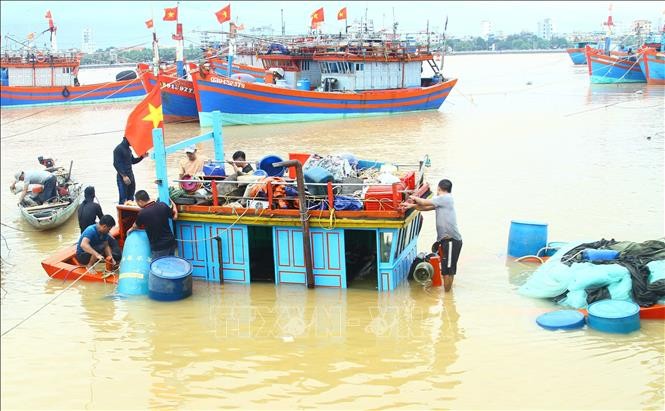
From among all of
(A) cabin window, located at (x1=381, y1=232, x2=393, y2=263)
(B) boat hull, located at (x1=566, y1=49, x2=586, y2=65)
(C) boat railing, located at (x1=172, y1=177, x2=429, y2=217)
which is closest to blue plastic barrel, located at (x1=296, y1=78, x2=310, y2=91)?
(C) boat railing, located at (x1=172, y1=177, x2=429, y2=217)

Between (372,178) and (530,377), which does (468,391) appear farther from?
(372,178)

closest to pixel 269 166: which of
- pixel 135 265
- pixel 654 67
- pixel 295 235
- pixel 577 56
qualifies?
pixel 295 235

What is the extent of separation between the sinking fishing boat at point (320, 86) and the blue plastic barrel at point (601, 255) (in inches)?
1004

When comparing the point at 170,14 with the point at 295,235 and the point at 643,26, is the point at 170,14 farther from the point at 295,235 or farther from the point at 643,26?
the point at 643,26

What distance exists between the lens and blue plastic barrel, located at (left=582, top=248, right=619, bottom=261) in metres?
9.48

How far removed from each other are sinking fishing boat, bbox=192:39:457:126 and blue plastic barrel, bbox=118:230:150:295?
23862 mm

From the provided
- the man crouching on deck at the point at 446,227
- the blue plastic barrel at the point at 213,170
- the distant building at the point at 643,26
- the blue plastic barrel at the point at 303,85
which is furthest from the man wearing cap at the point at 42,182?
the distant building at the point at 643,26

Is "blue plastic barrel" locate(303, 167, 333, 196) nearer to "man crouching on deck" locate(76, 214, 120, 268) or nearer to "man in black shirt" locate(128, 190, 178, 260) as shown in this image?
"man in black shirt" locate(128, 190, 178, 260)

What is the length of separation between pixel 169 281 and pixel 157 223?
857 mm

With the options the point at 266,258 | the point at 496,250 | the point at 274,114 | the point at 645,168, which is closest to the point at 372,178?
the point at 266,258

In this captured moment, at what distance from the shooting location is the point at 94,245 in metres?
10.6

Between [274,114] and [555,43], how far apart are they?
12681 centimetres

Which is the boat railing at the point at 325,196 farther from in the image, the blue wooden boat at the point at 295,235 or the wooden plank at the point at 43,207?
the wooden plank at the point at 43,207

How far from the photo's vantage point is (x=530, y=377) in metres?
7.34
